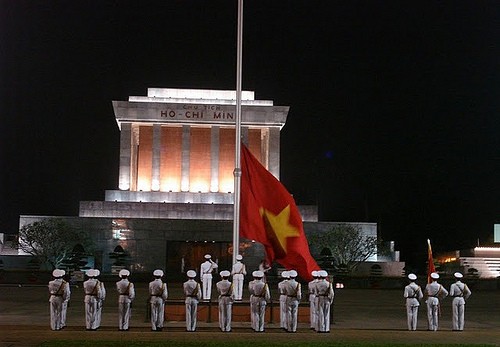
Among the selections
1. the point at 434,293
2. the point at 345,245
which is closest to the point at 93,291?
the point at 434,293

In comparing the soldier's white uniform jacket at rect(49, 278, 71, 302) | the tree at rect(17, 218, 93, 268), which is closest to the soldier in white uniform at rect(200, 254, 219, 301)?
the soldier's white uniform jacket at rect(49, 278, 71, 302)

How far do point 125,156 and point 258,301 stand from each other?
37871 mm

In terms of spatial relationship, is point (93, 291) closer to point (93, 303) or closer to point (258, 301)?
point (93, 303)

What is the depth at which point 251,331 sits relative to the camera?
18969 mm

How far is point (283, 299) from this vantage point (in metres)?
19.3

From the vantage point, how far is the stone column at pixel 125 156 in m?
54.7

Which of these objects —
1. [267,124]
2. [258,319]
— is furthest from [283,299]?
[267,124]

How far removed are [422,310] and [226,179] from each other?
2958 cm

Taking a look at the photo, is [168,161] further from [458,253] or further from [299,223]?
[299,223]

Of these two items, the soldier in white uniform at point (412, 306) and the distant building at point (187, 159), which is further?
the distant building at point (187, 159)

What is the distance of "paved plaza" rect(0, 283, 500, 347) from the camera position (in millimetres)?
16953

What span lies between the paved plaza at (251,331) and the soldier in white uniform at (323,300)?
348mm

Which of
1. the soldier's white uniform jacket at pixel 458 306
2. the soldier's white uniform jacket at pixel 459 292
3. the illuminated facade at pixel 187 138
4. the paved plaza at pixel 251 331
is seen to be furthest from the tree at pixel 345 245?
the soldier's white uniform jacket at pixel 458 306

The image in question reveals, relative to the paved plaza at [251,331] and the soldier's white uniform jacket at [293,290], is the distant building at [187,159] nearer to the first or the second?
the paved plaza at [251,331]
